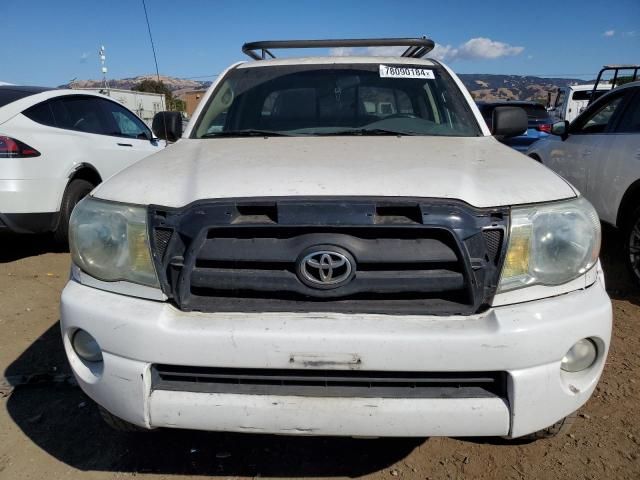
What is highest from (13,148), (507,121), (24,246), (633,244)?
(507,121)

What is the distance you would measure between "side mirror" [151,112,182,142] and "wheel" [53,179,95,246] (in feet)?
6.69

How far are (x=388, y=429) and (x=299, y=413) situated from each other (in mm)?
303

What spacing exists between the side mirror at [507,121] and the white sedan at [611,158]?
1.62 metres

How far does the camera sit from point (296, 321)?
1781 millimetres

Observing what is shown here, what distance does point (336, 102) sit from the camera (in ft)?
10.5

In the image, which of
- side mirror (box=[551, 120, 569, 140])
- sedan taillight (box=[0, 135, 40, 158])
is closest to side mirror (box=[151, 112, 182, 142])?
sedan taillight (box=[0, 135, 40, 158])

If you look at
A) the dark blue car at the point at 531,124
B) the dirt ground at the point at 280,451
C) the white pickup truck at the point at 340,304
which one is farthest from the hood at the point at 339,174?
the dark blue car at the point at 531,124

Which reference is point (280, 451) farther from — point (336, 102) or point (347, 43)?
point (347, 43)

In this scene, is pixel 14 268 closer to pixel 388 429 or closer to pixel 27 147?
pixel 27 147

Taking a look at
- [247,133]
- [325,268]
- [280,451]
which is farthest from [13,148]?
[325,268]

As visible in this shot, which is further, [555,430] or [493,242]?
[555,430]

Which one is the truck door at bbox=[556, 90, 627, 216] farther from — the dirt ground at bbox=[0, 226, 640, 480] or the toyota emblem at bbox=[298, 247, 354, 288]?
the toyota emblem at bbox=[298, 247, 354, 288]

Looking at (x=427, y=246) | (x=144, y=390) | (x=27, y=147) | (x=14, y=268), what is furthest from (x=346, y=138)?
(x=14, y=268)

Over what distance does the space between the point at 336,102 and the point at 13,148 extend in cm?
306
